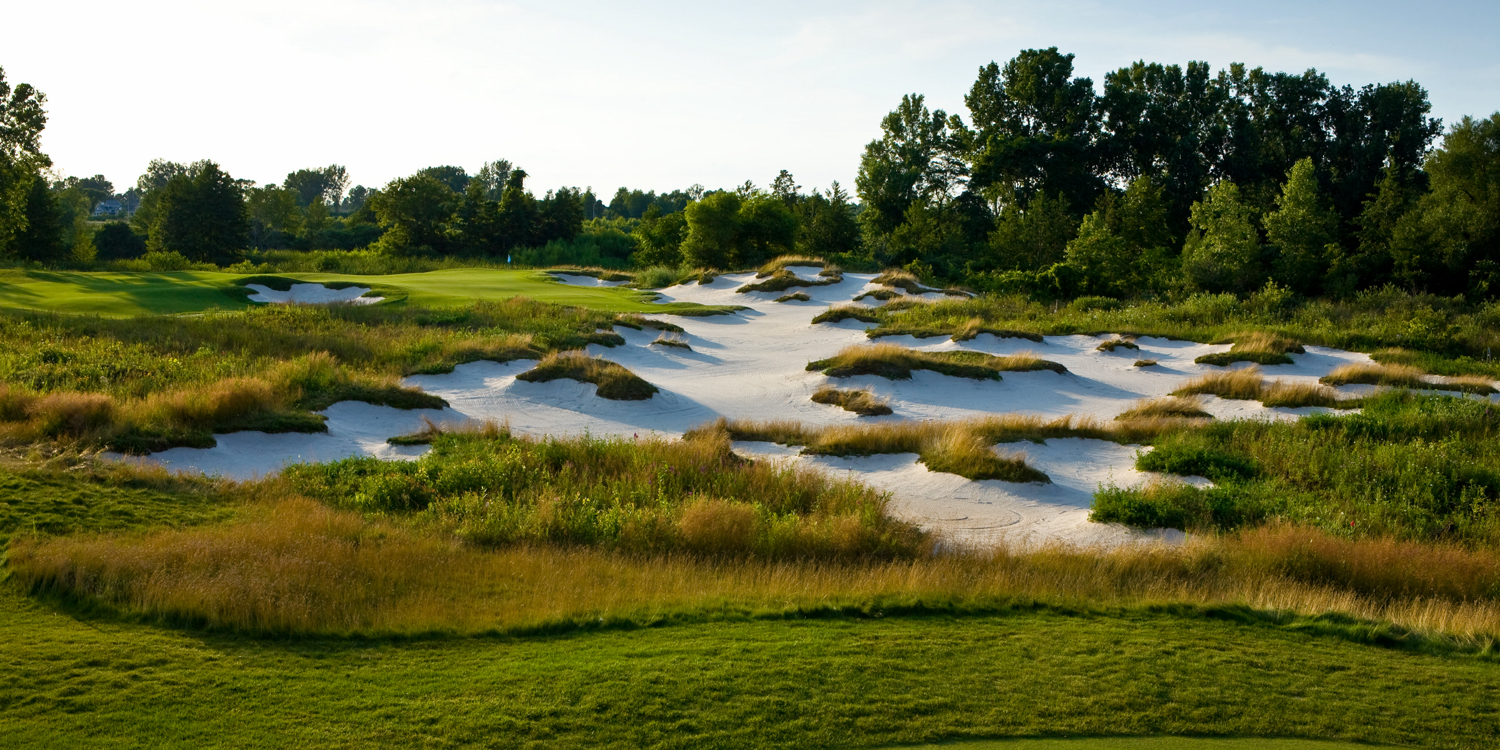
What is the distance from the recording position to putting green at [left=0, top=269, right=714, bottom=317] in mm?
27375

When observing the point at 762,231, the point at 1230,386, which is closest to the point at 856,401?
the point at 1230,386

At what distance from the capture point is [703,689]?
592 cm

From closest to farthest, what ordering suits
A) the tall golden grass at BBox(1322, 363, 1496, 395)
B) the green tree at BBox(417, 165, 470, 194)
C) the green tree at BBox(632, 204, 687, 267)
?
the tall golden grass at BBox(1322, 363, 1496, 395)
the green tree at BBox(632, 204, 687, 267)
the green tree at BBox(417, 165, 470, 194)

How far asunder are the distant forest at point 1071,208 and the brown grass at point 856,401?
2105 centimetres

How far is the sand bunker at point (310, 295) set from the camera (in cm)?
3188

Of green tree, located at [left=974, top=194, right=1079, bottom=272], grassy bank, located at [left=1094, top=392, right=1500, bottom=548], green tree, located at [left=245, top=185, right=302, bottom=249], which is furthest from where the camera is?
green tree, located at [left=245, top=185, right=302, bottom=249]

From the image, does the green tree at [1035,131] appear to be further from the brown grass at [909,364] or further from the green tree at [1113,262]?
the brown grass at [909,364]

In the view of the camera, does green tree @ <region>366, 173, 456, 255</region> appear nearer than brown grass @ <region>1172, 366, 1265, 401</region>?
No

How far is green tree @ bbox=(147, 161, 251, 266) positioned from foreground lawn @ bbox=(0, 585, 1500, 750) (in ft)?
192

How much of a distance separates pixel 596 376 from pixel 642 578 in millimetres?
11661

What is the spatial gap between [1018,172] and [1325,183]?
1927 centimetres

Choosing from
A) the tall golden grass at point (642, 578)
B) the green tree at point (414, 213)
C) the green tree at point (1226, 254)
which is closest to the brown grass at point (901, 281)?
the green tree at point (1226, 254)

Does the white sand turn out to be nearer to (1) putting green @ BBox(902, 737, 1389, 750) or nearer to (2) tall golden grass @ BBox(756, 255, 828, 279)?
(1) putting green @ BBox(902, 737, 1389, 750)

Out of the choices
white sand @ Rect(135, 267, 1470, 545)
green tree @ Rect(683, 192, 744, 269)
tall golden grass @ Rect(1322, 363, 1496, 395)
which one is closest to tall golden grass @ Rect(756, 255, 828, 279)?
green tree @ Rect(683, 192, 744, 269)
